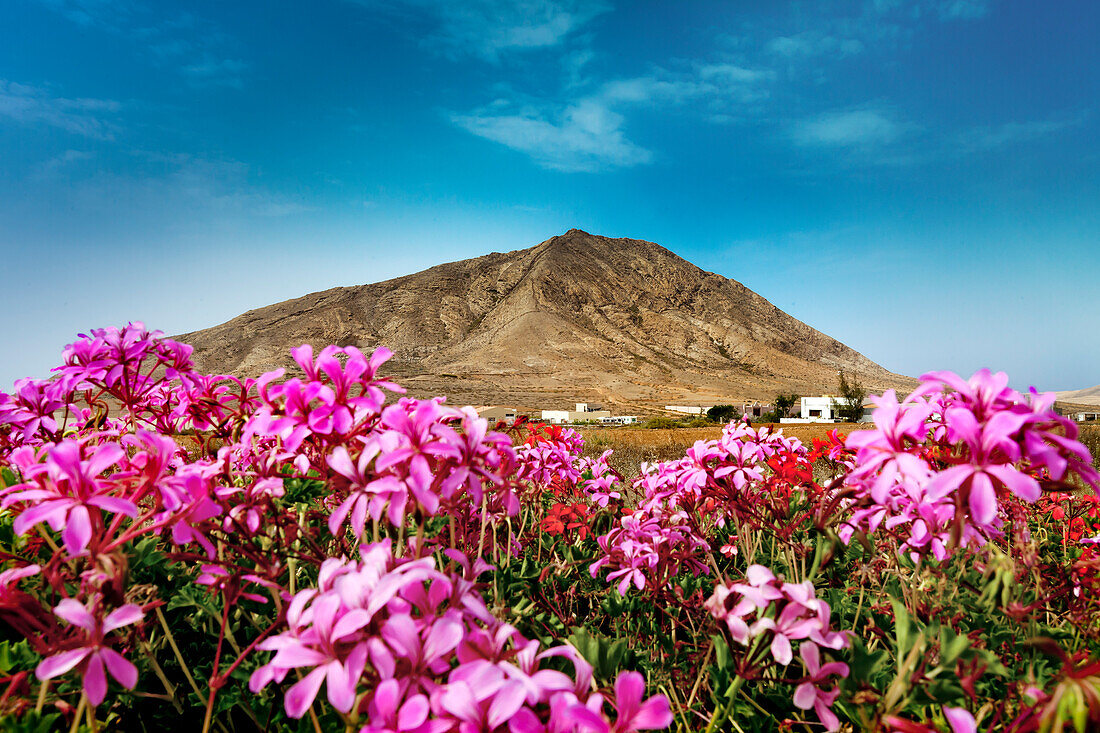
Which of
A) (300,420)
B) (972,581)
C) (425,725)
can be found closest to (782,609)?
(425,725)

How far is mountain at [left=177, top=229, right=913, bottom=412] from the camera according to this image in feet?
404

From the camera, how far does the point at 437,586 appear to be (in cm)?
107

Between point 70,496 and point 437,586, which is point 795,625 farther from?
point 70,496

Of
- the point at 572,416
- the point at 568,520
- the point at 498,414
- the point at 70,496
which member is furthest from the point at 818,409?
the point at 70,496

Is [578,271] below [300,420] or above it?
above

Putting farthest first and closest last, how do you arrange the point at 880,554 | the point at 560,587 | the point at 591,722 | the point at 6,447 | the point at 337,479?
the point at 560,587 → the point at 880,554 → the point at 6,447 → the point at 337,479 → the point at 591,722

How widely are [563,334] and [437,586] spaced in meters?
146

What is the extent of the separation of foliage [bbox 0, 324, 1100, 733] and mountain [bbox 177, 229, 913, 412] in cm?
9280

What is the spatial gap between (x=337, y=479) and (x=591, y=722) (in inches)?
31.5

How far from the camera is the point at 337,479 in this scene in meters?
1.33

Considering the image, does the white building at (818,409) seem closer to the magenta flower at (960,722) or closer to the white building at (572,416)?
the white building at (572,416)

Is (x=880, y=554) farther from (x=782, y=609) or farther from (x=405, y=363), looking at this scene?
(x=405, y=363)

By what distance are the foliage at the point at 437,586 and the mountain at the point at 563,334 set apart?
3653 inches

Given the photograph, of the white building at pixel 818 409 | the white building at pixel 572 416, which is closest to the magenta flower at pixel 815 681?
the white building at pixel 572 416
